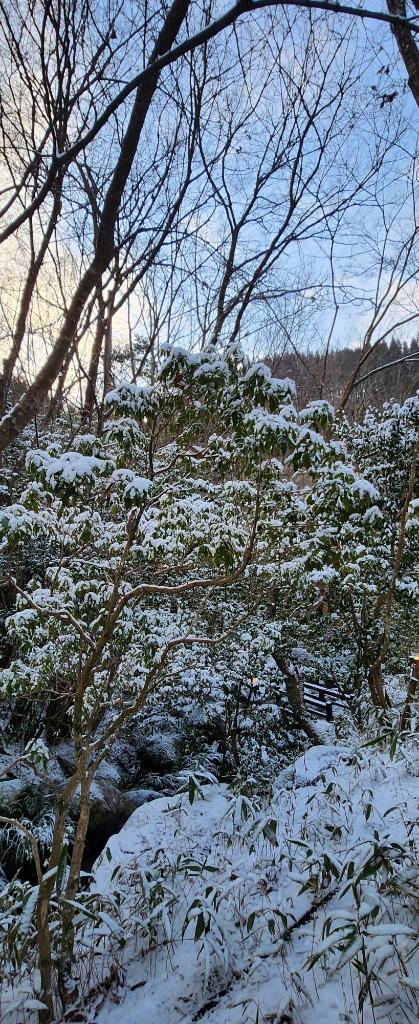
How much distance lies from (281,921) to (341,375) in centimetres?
1240

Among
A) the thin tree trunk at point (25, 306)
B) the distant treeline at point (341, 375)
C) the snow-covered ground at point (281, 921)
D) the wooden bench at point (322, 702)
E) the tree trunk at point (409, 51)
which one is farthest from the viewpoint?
the distant treeline at point (341, 375)

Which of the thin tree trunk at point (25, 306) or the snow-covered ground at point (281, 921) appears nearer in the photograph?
the snow-covered ground at point (281, 921)

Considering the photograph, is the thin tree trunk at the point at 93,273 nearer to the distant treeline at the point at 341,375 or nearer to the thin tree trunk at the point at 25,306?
the thin tree trunk at the point at 25,306

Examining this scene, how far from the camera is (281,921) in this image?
250 cm

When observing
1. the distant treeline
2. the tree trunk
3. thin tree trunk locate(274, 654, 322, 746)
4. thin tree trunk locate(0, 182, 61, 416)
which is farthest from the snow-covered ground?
the distant treeline

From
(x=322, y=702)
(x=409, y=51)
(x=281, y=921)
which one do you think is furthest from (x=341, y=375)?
(x=281, y=921)

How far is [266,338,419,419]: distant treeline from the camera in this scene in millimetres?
10523

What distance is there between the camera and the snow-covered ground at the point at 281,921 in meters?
1.88

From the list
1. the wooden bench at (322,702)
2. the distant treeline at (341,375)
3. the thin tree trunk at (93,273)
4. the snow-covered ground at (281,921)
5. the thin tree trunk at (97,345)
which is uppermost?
the distant treeline at (341,375)

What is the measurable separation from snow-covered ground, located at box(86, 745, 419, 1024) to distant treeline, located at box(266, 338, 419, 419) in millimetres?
7279

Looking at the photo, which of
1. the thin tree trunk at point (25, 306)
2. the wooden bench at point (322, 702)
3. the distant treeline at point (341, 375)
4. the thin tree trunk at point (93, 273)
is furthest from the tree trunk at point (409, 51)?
the wooden bench at point (322, 702)

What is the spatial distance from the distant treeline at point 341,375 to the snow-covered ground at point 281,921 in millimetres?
7279

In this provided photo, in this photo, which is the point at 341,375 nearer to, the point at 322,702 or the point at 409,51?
the point at 322,702

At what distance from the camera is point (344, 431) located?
22.7 ft
